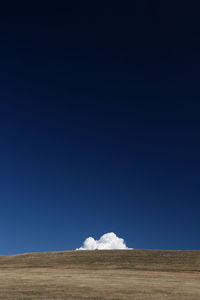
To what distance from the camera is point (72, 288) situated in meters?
32.5

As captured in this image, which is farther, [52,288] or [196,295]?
[52,288]

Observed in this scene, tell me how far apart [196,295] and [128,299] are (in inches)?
313

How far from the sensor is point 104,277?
4400 cm

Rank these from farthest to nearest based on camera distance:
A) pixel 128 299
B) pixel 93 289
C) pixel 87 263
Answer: pixel 87 263 → pixel 93 289 → pixel 128 299

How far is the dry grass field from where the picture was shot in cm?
2894

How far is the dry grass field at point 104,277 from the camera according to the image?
1139 inches

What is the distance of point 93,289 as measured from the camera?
31844 mm

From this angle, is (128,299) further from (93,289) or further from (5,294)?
(5,294)

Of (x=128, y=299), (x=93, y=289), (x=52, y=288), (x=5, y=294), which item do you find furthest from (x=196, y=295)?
(x=5, y=294)

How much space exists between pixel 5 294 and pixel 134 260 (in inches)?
1669

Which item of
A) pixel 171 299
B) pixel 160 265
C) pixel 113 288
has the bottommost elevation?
pixel 171 299

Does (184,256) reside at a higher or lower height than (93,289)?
higher

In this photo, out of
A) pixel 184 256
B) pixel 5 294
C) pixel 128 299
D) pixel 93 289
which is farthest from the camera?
pixel 184 256

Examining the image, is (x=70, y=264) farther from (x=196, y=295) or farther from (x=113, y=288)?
(x=196, y=295)
